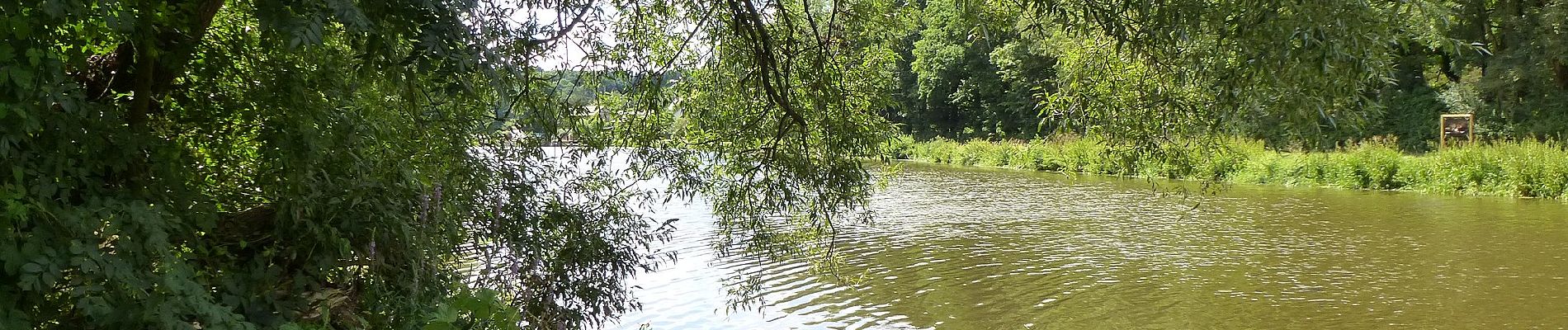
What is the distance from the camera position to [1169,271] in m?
9.90

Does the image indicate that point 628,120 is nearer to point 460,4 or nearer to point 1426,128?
point 460,4

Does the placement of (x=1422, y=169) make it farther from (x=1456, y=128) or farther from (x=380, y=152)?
(x=380, y=152)

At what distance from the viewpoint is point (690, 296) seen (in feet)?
28.9

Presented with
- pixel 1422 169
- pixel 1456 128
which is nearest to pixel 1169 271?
pixel 1422 169

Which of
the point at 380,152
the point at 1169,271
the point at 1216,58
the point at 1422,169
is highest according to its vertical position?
the point at 1216,58

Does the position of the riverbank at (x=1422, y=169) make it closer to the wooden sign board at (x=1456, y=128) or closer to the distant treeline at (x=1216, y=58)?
the wooden sign board at (x=1456, y=128)

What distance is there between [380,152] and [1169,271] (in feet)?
27.0

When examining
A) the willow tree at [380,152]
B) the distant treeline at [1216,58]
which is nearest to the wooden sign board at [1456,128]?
the distant treeline at [1216,58]

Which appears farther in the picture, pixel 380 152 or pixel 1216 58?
pixel 1216 58

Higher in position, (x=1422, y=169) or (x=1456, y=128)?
(x=1456, y=128)

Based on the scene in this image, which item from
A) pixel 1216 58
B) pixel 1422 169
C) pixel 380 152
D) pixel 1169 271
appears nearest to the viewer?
pixel 380 152

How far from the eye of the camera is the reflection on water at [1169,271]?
7.88 m

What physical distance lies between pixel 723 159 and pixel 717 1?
1067mm

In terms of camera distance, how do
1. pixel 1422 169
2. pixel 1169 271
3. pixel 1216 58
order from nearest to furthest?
pixel 1216 58, pixel 1169 271, pixel 1422 169
